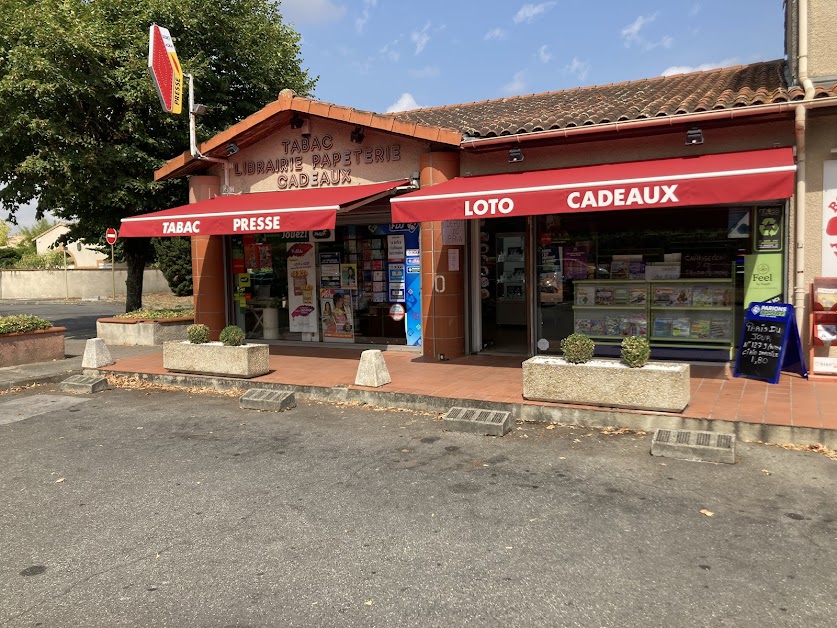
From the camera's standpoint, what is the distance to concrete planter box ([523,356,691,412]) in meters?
6.32

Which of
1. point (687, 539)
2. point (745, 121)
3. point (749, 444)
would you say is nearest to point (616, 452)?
point (749, 444)

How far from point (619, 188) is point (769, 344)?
2744 mm

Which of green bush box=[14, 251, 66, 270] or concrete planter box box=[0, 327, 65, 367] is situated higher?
green bush box=[14, 251, 66, 270]

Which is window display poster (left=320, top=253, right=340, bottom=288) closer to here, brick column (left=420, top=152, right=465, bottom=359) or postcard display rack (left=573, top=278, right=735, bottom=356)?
brick column (left=420, top=152, right=465, bottom=359)

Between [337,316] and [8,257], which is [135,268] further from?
[8,257]

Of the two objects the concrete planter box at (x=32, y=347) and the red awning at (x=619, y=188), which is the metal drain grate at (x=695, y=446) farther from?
the concrete planter box at (x=32, y=347)

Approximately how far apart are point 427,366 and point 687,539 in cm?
594

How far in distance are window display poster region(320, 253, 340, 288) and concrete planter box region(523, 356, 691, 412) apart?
561 centimetres

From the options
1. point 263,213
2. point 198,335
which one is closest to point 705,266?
point 263,213

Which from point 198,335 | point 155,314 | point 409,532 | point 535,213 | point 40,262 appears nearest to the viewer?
point 409,532

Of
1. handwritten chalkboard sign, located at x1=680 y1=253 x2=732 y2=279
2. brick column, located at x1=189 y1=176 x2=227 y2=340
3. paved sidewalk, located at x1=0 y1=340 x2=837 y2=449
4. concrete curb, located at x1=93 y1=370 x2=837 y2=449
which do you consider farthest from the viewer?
brick column, located at x1=189 y1=176 x2=227 y2=340

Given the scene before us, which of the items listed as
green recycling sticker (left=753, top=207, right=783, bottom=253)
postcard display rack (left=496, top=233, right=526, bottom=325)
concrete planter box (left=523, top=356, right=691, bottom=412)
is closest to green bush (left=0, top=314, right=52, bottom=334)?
postcard display rack (left=496, top=233, right=526, bottom=325)

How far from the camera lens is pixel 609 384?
6555 millimetres

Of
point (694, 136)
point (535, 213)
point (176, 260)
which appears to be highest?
point (694, 136)
